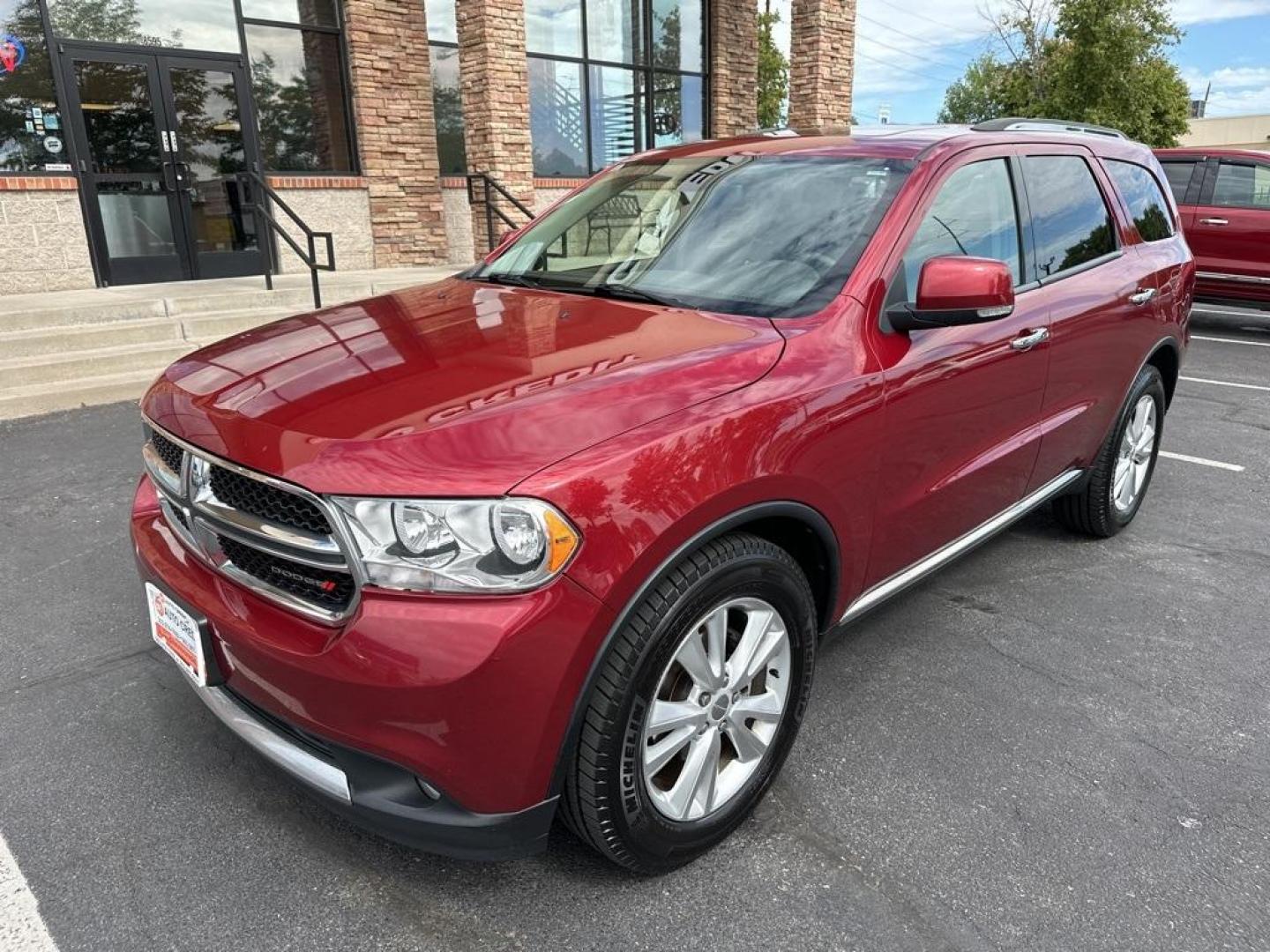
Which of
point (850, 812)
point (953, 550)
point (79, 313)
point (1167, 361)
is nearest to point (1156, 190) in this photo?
point (1167, 361)

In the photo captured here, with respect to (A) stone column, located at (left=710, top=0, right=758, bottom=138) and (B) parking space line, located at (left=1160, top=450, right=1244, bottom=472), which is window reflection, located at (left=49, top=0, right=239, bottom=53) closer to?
(A) stone column, located at (left=710, top=0, right=758, bottom=138)

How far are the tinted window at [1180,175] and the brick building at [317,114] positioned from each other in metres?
5.37

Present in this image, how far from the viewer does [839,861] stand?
229cm

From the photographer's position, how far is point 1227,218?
1012 cm

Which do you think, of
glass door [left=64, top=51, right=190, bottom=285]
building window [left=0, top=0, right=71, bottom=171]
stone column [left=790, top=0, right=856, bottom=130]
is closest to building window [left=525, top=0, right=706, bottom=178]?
stone column [left=790, top=0, right=856, bottom=130]

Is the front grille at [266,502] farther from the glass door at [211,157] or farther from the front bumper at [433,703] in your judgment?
the glass door at [211,157]

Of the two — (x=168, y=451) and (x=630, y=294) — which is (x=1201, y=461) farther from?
(x=168, y=451)

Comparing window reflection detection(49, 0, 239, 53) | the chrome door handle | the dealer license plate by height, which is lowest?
the dealer license plate

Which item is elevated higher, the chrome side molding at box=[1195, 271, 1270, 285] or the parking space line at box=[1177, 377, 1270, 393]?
the chrome side molding at box=[1195, 271, 1270, 285]

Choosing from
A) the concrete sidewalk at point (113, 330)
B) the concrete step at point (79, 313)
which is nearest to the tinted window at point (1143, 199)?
the concrete sidewalk at point (113, 330)

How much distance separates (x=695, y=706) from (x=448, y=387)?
0.96 m

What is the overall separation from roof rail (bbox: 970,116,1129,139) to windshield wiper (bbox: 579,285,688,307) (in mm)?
1509

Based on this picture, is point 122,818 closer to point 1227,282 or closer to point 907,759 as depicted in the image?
point 907,759

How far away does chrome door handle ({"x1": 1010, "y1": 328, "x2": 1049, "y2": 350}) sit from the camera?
3.10m
